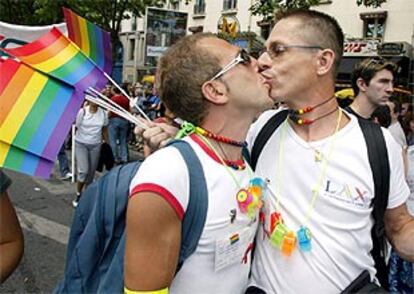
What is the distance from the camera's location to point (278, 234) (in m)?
1.71

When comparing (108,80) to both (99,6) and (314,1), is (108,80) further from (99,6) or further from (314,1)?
(99,6)

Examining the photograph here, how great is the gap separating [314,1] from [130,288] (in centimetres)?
1002

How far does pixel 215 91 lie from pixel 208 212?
0.45 m

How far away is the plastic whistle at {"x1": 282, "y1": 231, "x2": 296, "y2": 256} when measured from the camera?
1682mm

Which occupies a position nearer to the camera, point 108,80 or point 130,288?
point 130,288

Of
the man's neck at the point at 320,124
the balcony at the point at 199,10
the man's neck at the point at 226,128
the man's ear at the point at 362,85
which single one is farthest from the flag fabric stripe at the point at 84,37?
the balcony at the point at 199,10

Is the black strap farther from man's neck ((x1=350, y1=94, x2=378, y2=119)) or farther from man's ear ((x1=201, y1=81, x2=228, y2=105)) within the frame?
man's neck ((x1=350, y1=94, x2=378, y2=119))

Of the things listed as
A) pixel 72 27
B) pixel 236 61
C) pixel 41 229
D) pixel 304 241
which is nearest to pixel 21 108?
pixel 72 27

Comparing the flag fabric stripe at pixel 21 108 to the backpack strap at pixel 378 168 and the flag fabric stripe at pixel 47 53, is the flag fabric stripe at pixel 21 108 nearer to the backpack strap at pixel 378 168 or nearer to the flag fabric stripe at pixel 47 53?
the flag fabric stripe at pixel 47 53

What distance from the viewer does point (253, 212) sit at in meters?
1.65

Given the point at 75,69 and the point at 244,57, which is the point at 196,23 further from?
the point at 75,69

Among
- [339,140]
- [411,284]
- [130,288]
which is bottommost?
[411,284]

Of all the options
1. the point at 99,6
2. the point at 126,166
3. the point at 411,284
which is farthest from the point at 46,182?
the point at 99,6

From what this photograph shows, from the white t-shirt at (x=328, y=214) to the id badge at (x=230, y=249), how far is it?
16 cm
